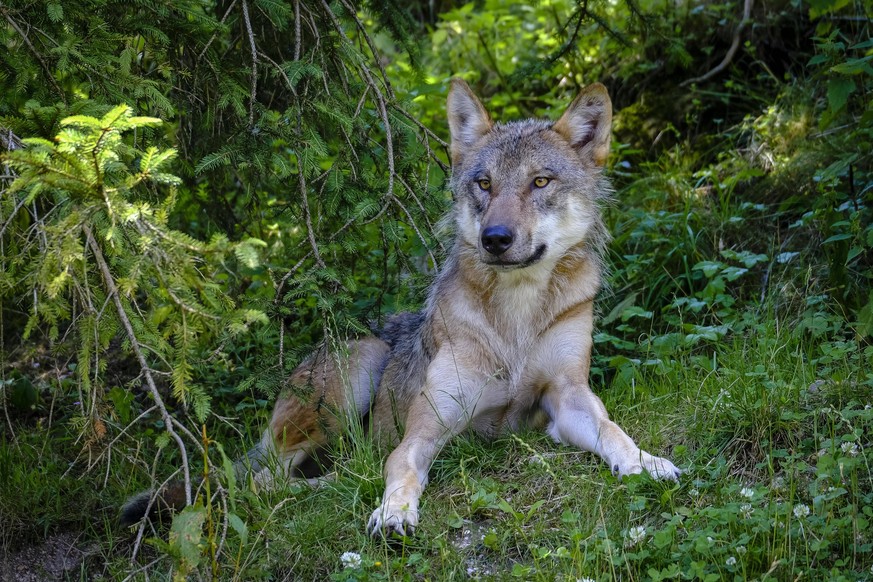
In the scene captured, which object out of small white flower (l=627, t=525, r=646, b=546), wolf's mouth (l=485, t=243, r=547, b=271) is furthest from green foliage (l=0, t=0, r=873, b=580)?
wolf's mouth (l=485, t=243, r=547, b=271)

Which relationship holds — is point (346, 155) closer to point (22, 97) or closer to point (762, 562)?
point (22, 97)

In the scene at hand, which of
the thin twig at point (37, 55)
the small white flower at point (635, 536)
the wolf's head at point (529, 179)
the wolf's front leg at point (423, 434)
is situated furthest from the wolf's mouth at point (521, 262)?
the thin twig at point (37, 55)

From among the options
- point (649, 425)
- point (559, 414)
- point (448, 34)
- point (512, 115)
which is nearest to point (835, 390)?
point (649, 425)

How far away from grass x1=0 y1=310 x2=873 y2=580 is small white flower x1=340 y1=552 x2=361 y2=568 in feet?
0.09

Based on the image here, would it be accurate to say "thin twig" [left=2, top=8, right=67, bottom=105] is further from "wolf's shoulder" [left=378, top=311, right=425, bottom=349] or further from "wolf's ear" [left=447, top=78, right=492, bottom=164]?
"wolf's shoulder" [left=378, top=311, right=425, bottom=349]

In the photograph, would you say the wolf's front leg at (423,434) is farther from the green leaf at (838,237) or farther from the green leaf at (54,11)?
the green leaf at (54,11)

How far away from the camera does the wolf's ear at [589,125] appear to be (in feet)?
16.8

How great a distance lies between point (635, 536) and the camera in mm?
3473

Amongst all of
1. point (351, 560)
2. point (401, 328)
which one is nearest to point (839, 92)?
point (401, 328)

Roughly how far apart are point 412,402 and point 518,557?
1.42 meters

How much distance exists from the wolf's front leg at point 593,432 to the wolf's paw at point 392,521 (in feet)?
3.16

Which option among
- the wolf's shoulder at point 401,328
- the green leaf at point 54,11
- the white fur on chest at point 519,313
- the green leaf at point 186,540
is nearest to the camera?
the green leaf at point 186,540

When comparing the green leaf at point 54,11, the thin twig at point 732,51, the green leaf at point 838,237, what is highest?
the green leaf at point 54,11

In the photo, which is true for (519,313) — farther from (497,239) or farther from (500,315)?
(497,239)
